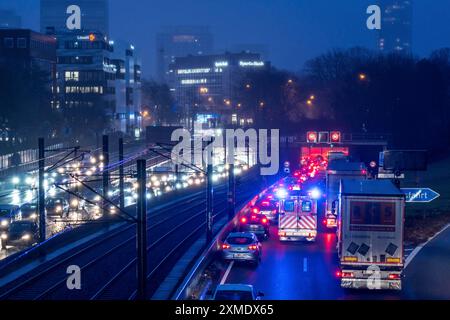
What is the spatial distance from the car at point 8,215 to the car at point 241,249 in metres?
11.0

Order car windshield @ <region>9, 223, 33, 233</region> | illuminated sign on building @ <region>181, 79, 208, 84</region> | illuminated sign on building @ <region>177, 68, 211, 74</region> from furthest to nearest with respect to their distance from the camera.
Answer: illuminated sign on building @ <region>181, 79, 208, 84</region> < illuminated sign on building @ <region>177, 68, 211, 74</region> < car windshield @ <region>9, 223, 33, 233</region>

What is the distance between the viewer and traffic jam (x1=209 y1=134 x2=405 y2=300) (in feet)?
54.1

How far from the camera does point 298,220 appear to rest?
25156mm

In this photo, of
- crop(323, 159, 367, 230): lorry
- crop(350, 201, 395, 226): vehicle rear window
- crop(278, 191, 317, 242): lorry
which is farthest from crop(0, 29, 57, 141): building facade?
A: crop(350, 201, 395, 226): vehicle rear window


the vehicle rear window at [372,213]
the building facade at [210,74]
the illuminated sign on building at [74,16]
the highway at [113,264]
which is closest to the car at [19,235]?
the highway at [113,264]

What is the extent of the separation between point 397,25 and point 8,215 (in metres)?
140

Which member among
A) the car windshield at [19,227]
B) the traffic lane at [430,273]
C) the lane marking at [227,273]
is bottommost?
the lane marking at [227,273]

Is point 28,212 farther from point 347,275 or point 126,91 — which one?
point 126,91

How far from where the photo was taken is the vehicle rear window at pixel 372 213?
54.9 feet

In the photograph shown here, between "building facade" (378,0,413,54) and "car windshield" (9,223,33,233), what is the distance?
13303 cm

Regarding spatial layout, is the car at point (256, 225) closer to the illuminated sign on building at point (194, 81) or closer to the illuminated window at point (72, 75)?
the illuminated window at point (72, 75)

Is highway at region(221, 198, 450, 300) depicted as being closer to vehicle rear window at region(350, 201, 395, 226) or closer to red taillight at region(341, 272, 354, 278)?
red taillight at region(341, 272, 354, 278)

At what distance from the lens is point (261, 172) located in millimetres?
62812
